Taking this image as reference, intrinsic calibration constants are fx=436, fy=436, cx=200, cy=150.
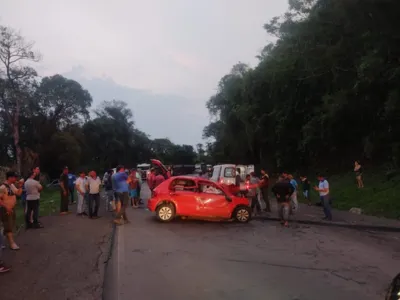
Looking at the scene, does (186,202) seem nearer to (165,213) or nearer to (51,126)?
(165,213)

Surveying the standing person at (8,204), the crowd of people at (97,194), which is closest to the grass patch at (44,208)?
the crowd of people at (97,194)

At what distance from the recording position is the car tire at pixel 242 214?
15.0m

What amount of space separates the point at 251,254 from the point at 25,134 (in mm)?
49307

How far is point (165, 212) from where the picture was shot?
14.5 meters

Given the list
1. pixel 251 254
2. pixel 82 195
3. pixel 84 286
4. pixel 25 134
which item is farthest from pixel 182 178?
pixel 25 134

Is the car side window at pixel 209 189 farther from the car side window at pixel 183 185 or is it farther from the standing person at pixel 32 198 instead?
the standing person at pixel 32 198

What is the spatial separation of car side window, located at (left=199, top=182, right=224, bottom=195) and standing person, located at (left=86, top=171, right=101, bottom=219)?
3.57 metres

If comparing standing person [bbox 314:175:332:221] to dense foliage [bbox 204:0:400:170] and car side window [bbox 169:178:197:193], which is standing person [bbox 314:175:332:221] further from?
dense foliage [bbox 204:0:400:170]

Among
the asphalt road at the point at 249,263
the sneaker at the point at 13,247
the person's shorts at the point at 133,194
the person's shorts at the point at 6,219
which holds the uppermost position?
the person's shorts at the point at 133,194

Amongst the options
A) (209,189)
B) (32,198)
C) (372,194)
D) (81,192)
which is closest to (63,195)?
Answer: (81,192)

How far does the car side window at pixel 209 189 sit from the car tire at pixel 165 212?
3.96 feet

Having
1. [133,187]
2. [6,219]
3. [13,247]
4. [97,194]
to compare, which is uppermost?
[133,187]

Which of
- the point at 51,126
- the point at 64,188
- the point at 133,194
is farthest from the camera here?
the point at 51,126

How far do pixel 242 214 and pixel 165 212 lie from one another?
2.66 metres
